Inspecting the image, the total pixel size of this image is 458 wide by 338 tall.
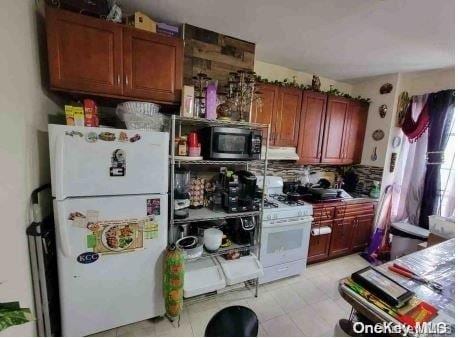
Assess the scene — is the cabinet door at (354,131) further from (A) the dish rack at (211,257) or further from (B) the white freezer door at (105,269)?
(B) the white freezer door at (105,269)

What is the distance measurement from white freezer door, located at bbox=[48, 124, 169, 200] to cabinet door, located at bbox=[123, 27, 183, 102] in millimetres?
414

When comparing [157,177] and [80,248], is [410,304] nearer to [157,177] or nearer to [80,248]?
[157,177]

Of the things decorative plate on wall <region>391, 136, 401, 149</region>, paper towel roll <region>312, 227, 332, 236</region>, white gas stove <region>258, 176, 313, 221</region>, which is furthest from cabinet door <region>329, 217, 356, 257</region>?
decorative plate on wall <region>391, 136, 401, 149</region>

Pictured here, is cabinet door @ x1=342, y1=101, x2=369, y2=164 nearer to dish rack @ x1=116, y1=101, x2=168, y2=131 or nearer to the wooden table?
the wooden table

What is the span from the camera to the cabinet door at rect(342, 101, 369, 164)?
2988 millimetres

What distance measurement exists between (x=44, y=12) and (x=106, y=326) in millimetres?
2187

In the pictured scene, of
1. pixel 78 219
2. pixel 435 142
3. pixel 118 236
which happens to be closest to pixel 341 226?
pixel 435 142

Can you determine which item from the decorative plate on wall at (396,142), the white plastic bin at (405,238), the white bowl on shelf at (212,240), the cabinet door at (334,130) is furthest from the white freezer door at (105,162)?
the decorative plate on wall at (396,142)

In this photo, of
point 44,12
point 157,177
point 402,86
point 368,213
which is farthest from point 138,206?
point 402,86

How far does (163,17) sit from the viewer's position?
5.69ft

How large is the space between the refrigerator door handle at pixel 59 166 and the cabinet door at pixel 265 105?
170cm

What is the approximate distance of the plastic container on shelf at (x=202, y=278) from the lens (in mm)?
1716

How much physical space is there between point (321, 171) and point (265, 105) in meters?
1.46

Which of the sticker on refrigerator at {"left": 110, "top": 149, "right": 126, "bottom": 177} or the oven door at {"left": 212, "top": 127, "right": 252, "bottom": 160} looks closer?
the sticker on refrigerator at {"left": 110, "top": 149, "right": 126, "bottom": 177}
